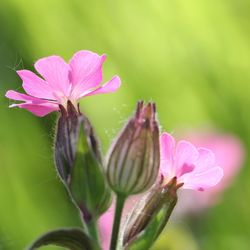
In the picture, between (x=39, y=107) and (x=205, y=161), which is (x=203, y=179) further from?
(x=39, y=107)

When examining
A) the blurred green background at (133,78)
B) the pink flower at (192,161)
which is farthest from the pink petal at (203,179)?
the blurred green background at (133,78)

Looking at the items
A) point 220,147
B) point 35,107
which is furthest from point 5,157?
point 35,107

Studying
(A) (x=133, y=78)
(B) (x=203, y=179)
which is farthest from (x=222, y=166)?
(B) (x=203, y=179)

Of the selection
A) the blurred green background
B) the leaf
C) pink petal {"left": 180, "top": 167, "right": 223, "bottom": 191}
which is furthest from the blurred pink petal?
the leaf

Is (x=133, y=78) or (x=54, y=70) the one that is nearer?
(x=54, y=70)

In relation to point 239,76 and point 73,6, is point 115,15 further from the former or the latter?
point 239,76
